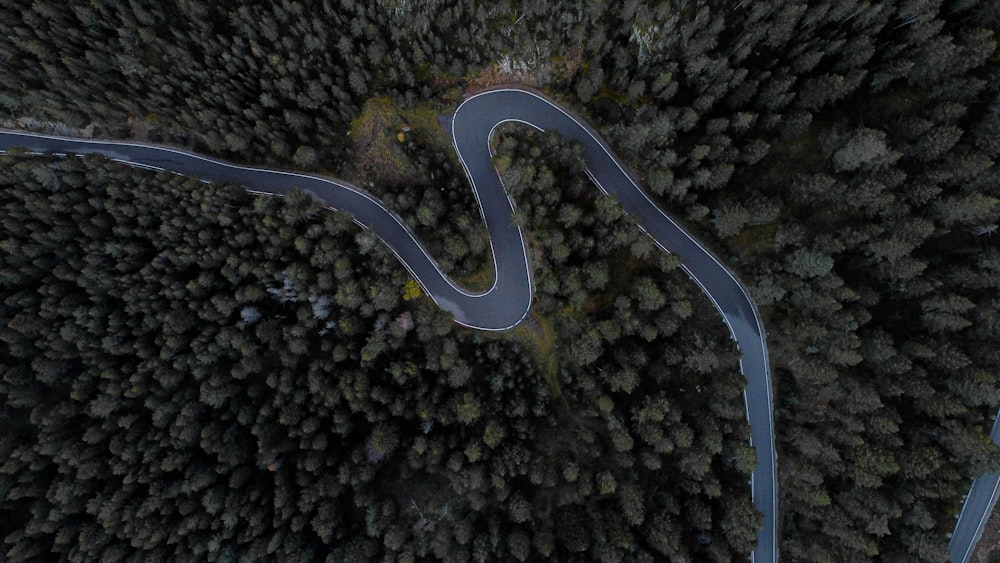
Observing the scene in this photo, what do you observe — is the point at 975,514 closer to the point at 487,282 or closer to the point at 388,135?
the point at 487,282

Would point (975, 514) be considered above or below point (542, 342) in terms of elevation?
above

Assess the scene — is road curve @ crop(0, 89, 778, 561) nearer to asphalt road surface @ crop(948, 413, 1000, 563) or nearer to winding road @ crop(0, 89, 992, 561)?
winding road @ crop(0, 89, 992, 561)

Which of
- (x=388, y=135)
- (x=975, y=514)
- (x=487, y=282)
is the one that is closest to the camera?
(x=975, y=514)

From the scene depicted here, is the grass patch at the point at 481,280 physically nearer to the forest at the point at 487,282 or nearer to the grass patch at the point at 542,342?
the forest at the point at 487,282

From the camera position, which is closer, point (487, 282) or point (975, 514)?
point (975, 514)

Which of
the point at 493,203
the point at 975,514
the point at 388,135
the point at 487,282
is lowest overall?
the point at 487,282

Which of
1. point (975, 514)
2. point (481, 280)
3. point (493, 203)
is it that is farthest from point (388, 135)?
point (975, 514)

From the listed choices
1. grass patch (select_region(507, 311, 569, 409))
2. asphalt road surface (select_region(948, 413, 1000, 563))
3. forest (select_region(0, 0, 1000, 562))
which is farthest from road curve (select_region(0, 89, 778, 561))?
asphalt road surface (select_region(948, 413, 1000, 563))

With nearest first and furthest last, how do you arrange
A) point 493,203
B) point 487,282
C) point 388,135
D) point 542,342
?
point 542,342, point 487,282, point 388,135, point 493,203

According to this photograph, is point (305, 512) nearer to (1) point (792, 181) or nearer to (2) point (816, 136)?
(1) point (792, 181)
